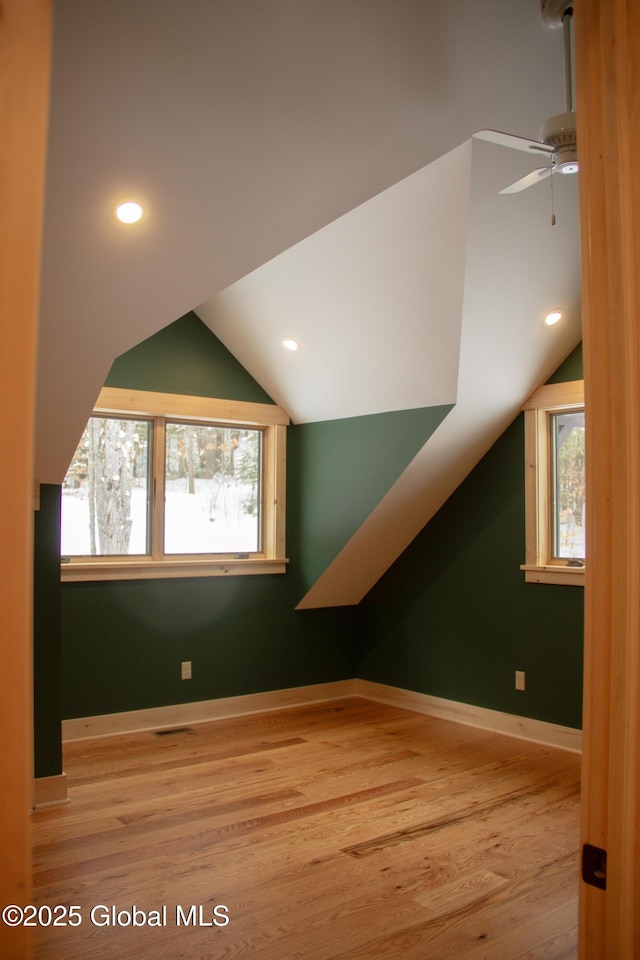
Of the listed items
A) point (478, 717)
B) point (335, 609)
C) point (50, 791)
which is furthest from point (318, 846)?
point (335, 609)

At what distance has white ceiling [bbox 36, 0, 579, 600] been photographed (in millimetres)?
1992

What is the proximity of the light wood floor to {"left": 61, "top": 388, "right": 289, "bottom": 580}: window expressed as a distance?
1176 millimetres

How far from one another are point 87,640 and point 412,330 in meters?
2.75

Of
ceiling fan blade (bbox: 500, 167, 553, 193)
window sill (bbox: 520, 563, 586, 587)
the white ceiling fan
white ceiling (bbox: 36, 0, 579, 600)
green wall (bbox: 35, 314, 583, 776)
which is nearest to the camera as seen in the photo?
white ceiling (bbox: 36, 0, 579, 600)

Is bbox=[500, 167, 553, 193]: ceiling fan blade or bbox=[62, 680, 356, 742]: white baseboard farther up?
bbox=[500, 167, 553, 193]: ceiling fan blade

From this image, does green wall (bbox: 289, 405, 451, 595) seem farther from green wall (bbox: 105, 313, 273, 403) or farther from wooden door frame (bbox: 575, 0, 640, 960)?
wooden door frame (bbox: 575, 0, 640, 960)

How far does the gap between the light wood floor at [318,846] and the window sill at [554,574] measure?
995mm

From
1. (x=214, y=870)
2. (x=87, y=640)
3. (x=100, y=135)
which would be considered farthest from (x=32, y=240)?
(x=87, y=640)

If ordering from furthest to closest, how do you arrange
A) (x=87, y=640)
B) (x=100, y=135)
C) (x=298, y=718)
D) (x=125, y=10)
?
(x=298, y=718) → (x=87, y=640) → (x=100, y=135) → (x=125, y=10)

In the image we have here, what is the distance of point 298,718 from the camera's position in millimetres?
5301

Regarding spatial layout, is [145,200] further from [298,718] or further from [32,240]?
[298,718]

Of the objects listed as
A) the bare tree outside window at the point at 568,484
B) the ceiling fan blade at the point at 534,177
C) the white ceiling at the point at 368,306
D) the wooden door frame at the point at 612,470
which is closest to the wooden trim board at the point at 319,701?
the bare tree outside window at the point at 568,484

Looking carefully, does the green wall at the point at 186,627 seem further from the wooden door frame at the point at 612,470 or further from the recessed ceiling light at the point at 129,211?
the wooden door frame at the point at 612,470

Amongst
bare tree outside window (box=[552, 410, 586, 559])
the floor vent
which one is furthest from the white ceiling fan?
the floor vent
